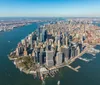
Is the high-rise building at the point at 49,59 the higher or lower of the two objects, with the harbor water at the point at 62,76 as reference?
higher

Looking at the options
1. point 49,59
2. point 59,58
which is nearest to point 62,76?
point 49,59

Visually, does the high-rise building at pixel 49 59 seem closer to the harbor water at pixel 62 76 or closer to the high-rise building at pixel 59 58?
the high-rise building at pixel 59 58

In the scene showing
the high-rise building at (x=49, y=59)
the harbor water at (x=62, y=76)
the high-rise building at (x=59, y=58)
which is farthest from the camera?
the high-rise building at (x=59, y=58)

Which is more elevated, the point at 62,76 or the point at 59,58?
the point at 59,58

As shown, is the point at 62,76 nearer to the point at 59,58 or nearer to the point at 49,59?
the point at 49,59

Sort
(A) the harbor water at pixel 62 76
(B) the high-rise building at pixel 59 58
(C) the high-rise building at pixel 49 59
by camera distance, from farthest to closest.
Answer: (B) the high-rise building at pixel 59 58, (C) the high-rise building at pixel 49 59, (A) the harbor water at pixel 62 76

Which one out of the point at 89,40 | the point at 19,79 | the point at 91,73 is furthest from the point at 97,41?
the point at 19,79

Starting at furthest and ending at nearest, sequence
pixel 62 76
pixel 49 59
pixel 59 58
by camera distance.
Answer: pixel 59 58, pixel 49 59, pixel 62 76

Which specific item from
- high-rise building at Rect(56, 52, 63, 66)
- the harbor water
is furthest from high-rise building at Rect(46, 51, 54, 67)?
the harbor water

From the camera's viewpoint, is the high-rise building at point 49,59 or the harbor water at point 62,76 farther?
the high-rise building at point 49,59

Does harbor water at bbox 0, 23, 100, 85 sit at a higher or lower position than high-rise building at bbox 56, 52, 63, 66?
lower

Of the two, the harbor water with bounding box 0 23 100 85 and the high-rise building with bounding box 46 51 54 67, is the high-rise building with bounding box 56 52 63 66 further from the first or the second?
the harbor water with bounding box 0 23 100 85

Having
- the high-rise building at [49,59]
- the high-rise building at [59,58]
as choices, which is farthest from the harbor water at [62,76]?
the high-rise building at [49,59]
